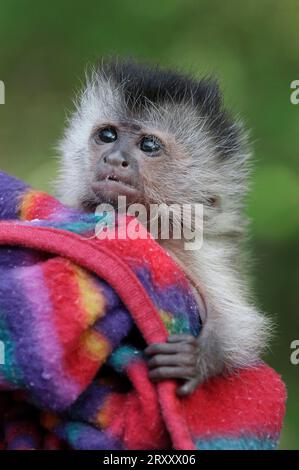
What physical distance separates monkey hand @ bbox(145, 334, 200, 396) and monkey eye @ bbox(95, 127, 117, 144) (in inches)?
40.5

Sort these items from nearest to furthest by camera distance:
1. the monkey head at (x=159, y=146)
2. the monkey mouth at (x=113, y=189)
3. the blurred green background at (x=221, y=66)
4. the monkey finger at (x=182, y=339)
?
1. the monkey finger at (x=182, y=339)
2. the monkey mouth at (x=113, y=189)
3. the monkey head at (x=159, y=146)
4. the blurred green background at (x=221, y=66)

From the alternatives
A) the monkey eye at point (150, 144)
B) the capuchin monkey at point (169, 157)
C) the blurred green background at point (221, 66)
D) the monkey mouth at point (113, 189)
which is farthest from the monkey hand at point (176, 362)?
the blurred green background at point (221, 66)

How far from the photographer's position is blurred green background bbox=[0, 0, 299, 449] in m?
3.64

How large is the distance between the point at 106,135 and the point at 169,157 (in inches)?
8.2

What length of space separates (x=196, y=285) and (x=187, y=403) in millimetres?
370

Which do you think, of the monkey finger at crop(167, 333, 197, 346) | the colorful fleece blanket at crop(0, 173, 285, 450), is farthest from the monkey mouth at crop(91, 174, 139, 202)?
the monkey finger at crop(167, 333, 197, 346)

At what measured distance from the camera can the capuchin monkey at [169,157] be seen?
2.06 m

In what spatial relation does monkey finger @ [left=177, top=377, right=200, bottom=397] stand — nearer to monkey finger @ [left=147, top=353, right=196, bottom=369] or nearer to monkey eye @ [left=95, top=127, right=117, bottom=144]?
monkey finger @ [left=147, top=353, right=196, bottom=369]

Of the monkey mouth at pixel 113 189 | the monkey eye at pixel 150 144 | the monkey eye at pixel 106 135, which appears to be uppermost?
the monkey eye at pixel 106 135

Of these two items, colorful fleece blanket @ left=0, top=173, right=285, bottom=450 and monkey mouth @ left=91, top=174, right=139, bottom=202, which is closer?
colorful fleece blanket @ left=0, top=173, right=285, bottom=450

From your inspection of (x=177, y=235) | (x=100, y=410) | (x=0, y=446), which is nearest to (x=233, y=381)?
(x=100, y=410)

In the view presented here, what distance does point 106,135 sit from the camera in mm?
2318

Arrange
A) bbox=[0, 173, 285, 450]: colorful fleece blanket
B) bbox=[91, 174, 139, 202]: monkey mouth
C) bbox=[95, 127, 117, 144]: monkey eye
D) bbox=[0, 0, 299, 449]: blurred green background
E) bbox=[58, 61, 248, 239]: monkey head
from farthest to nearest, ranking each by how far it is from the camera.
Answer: bbox=[0, 0, 299, 449]: blurred green background < bbox=[95, 127, 117, 144]: monkey eye < bbox=[58, 61, 248, 239]: monkey head < bbox=[91, 174, 139, 202]: monkey mouth < bbox=[0, 173, 285, 450]: colorful fleece blanket

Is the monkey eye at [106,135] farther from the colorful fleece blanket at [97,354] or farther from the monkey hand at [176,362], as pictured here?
the monkey hand at [176,362]
